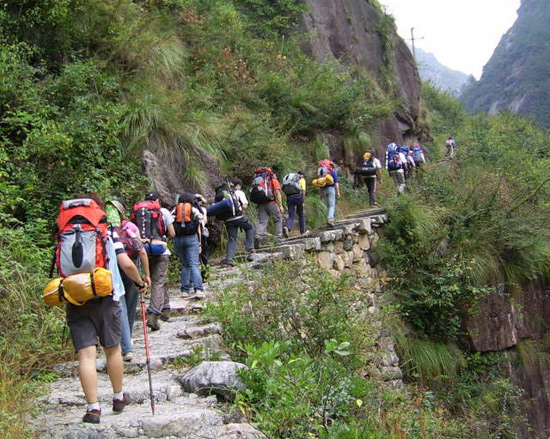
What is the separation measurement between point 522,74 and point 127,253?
66.1m

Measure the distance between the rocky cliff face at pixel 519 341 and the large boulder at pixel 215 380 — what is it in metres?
6.77

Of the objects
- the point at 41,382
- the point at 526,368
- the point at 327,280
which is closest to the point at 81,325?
the point at 41,382

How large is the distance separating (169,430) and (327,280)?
246cm

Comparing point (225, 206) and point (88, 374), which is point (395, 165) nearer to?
point (225, 206)

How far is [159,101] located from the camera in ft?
34.4

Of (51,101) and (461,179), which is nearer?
(51,101)

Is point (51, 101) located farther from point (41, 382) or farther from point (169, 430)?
point (169, 430)

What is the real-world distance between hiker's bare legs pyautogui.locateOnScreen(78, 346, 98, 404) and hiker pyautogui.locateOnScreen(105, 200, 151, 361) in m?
1.28

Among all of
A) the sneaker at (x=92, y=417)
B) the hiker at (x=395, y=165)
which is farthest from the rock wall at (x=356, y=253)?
the hiker at (x=395, y=165)

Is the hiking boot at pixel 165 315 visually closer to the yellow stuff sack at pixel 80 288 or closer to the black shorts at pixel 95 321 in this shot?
the black shorts at pixel 95 321

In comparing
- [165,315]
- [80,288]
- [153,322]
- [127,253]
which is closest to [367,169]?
[165,315]

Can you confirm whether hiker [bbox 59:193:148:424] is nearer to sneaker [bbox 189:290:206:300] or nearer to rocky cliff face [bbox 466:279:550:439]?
sneaker [bbox 189:290:206:300]

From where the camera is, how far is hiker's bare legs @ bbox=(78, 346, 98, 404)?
3.91 m

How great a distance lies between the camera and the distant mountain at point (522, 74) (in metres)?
55.8
